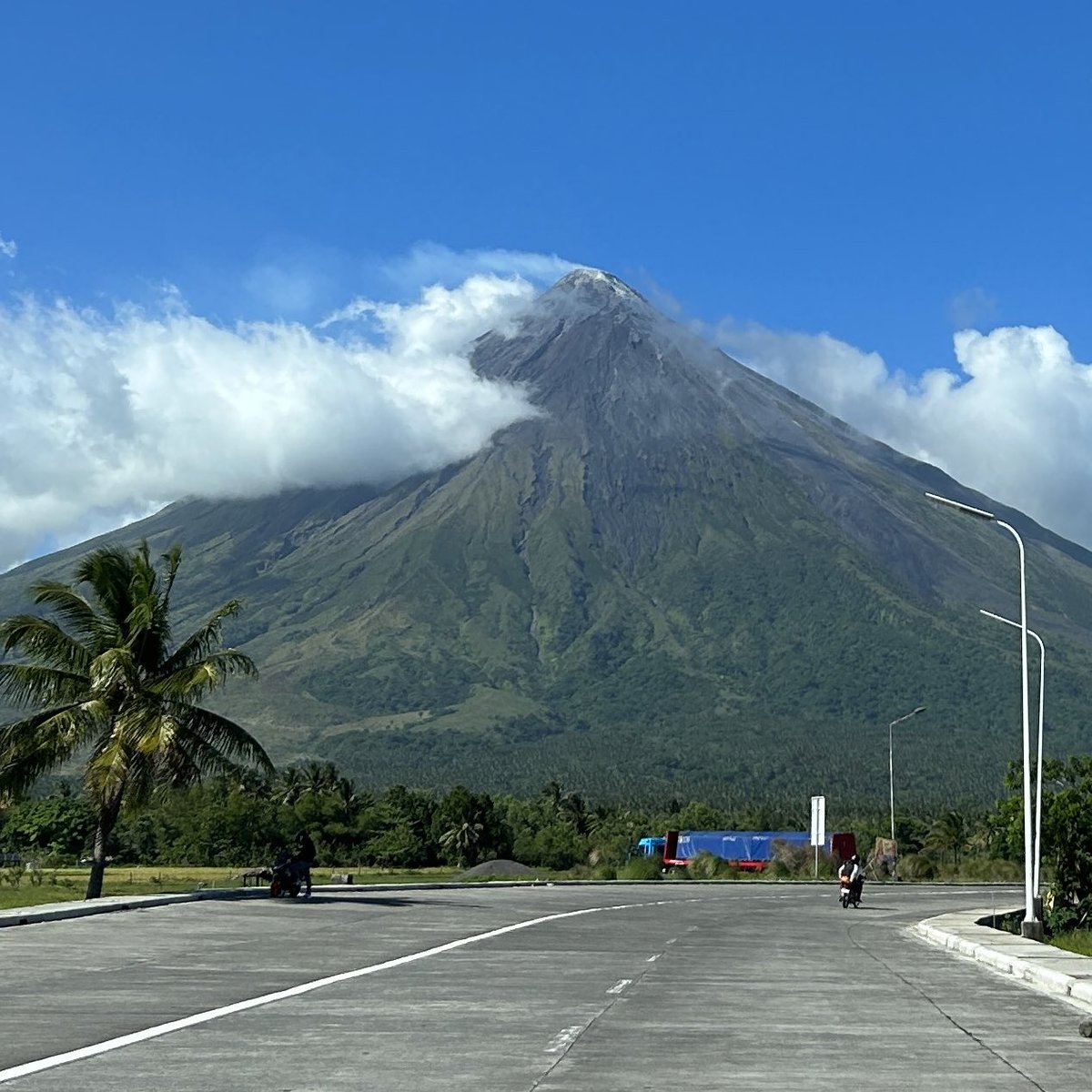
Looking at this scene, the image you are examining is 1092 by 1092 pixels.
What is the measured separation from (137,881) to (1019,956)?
52.3 metres

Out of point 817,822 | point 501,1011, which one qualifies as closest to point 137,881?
point 817,822

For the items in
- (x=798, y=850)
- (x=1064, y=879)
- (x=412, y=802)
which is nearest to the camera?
(x=1064, y=879)

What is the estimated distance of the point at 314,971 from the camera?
20.4m

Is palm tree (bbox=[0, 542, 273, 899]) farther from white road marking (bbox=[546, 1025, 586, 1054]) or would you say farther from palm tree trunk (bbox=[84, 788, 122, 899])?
white road marking (bbox=[546, 1025, 586, 1054])

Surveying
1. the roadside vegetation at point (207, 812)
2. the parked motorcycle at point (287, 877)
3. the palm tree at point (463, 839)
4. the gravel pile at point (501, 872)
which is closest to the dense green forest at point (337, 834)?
the palm tree at point (463, 839)

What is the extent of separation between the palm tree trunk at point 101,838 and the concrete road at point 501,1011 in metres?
7.07

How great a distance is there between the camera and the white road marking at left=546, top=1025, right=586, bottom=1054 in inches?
523

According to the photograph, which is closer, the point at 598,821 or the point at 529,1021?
the point at 529,1021

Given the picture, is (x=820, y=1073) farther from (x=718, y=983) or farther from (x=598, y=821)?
(x=598, y=821)

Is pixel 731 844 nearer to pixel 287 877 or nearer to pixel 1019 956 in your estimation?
pixel 287 877

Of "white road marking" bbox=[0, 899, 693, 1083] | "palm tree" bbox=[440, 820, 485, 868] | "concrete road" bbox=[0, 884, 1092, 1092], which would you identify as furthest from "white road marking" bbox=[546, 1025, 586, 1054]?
"palm tree" bbox=[440, 820, 485, 868]

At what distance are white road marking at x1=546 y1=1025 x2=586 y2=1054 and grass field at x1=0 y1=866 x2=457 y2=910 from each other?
20.2m

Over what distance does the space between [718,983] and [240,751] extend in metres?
21.3

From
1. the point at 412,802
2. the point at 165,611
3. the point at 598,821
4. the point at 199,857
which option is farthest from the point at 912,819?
the point at 165,611
